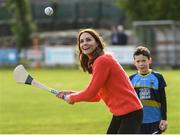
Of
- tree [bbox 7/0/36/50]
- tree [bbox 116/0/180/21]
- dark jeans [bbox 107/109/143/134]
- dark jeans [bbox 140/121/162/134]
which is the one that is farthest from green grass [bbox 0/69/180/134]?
tree [bbox 7/0/36/50]

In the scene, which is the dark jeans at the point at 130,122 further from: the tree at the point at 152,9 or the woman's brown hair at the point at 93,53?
the tree at the point at 152,9

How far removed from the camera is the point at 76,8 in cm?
5144

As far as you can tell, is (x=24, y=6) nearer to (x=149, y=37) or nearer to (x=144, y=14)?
(x=144, y=14)

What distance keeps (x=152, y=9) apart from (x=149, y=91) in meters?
31.5

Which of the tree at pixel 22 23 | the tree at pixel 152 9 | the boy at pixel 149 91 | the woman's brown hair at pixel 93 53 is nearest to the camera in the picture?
the woman's brown hair at pixel 93 53

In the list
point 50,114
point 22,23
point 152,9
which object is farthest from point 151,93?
point 22,23

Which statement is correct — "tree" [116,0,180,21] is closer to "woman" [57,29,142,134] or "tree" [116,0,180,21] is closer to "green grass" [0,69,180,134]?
"green grass" [0,69,180,134]

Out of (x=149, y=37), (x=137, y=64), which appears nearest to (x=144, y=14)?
(x=149, y=37)

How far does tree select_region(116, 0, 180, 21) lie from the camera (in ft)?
131

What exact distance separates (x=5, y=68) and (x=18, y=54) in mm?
1183

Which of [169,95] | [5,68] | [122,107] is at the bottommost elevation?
[5,68]

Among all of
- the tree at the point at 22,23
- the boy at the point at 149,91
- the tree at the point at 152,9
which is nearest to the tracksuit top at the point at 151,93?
the boy at the point at 149,91

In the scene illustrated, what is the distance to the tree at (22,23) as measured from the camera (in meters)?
43.3

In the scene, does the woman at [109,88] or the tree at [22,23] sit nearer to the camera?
the woman at [109,88]
